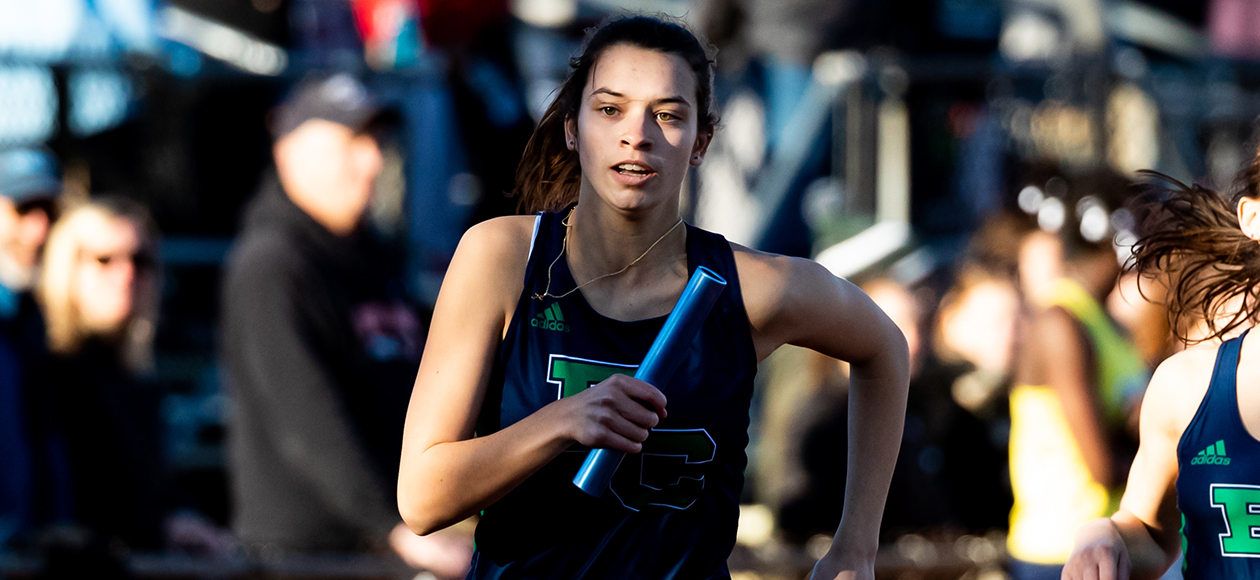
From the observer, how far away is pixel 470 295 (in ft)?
6.47

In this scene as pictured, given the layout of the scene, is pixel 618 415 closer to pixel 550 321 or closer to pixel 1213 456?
pixel 550 321

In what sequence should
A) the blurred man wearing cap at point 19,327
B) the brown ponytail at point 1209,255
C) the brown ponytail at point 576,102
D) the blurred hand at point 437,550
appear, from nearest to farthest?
the brown ponytail at point 576,102
the brown ponytail at point 1209,255
the blurred hand at point 437,550
the blurred man wearing cap at point 19,327

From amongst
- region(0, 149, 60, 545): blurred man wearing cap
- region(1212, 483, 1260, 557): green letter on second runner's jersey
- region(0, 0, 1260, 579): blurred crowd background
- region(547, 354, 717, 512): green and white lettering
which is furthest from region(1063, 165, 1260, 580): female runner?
region(0, 149, 60, 545): blurred man wearing cap

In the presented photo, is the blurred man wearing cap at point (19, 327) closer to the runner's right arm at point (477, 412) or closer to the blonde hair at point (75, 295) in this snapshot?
the blonde hair at point (75, 295)

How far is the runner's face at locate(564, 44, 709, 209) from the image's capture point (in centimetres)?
200

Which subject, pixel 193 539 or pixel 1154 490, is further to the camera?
pixel 193 539

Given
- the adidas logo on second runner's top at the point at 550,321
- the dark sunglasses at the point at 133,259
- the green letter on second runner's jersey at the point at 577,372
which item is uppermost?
the dark sunglasses at the point at 133,259

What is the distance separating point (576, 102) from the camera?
A: 2.13 m

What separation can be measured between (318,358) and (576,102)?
2.28 meters

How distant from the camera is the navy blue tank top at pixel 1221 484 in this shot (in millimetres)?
2068

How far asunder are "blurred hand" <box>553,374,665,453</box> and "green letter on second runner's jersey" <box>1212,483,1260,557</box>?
96 cm

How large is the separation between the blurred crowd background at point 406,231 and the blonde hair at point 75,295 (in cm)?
1

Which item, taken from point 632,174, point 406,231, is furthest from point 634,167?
point 406,231

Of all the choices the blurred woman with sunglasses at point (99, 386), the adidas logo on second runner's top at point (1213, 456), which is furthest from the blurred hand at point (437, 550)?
the adidas logo on second runner's top at point (1213, 456)
